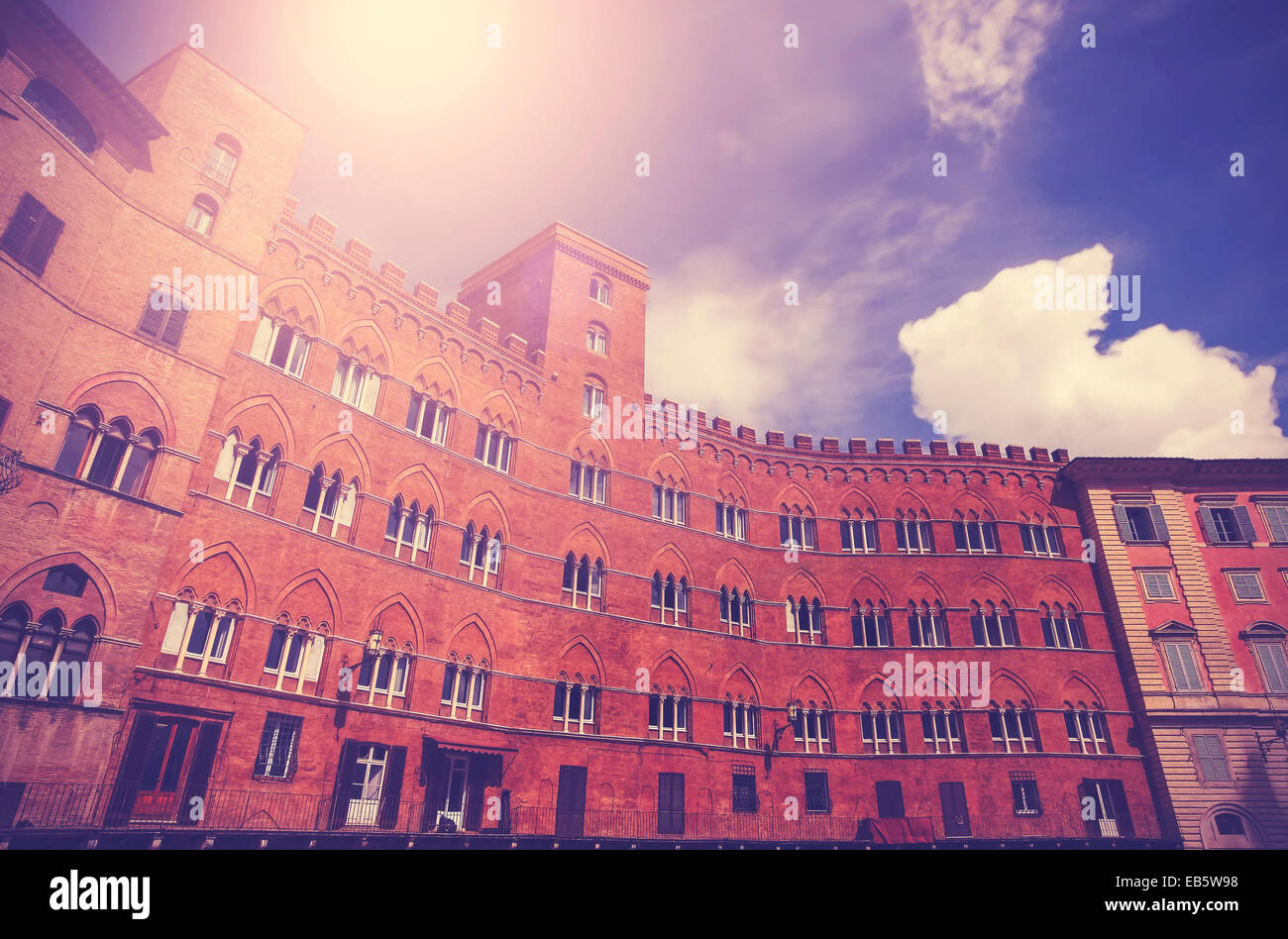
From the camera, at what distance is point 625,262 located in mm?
36781

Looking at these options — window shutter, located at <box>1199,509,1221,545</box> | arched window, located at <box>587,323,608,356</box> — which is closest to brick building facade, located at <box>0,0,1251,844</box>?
arched window, located at <box>587,323,608,356</box>

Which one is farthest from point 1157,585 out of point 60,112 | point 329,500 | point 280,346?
point 60,112

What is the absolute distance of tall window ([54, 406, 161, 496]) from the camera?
17594mm

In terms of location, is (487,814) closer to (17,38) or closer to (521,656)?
(521,656)

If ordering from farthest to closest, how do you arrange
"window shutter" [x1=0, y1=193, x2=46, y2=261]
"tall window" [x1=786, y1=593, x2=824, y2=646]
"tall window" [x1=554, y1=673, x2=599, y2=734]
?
"tall window" [x1=786, y1=593, x2=824, y2=646] → "tall window" [x1=554, y1=673, x2=599, y2=734] → "window shutter" [x1=0, y1=193, x2=46, y2=261]

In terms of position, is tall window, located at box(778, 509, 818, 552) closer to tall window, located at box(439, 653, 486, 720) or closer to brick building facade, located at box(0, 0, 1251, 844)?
brick building facade, located at box(0, 0, 1251, 844)

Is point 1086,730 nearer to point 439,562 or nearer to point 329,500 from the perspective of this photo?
point 439,562

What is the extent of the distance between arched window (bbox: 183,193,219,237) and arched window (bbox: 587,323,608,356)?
15.8m

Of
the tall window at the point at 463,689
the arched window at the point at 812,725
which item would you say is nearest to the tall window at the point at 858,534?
the arched window at the point at 812,725

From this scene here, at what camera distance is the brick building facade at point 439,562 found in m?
17.6

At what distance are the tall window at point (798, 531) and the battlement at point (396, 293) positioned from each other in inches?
532

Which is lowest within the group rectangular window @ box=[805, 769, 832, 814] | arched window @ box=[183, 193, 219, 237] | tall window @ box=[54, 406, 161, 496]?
rectangular window @ box=[805, 769, 832, 814]
